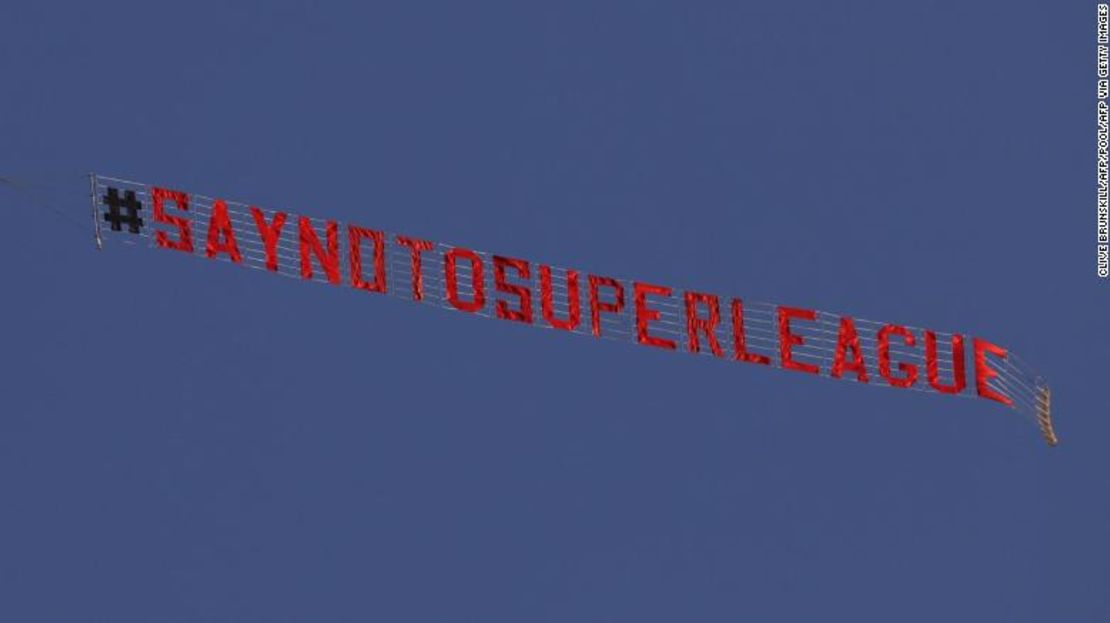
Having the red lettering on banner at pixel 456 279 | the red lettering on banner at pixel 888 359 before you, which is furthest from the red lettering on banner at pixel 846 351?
the red lettering on banner at pixel 456 279

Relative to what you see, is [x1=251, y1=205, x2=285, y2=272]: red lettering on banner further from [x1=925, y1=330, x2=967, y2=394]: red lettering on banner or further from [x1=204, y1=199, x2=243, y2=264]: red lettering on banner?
[x1=925, y1=330, x2=967, y2=394]: red lettering on banner

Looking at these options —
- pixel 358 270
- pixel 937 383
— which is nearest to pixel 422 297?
pixel 358 270

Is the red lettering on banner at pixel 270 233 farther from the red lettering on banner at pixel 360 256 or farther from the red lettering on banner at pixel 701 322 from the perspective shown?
the red lettering on banner at pixel 701 322

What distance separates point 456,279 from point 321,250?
9.00 ft

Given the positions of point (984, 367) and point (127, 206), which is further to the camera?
point (127, 206)

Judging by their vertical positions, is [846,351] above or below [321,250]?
below

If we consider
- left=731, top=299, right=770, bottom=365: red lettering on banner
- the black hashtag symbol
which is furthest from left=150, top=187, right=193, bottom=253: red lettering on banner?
left=731, top=299, right=770, bottom=365: red lettering on banner

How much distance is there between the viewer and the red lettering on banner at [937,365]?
54.8 meters

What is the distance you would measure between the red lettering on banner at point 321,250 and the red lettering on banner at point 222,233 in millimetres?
1283

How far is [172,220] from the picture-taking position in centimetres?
5962

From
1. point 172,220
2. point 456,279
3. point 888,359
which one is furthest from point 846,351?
point 172,220

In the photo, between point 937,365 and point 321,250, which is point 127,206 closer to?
point 321,250

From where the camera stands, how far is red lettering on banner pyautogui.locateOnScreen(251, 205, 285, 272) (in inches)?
2315

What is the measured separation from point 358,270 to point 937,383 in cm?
1076
